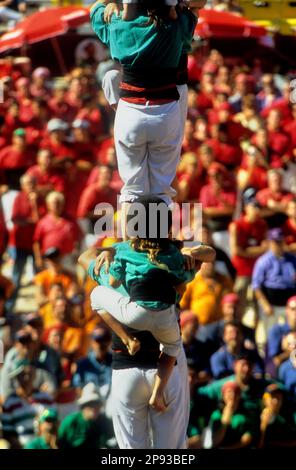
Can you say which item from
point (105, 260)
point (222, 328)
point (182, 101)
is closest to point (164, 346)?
point (105, 260)

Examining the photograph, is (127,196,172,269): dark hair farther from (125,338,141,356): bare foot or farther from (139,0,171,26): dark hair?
(139,0,171,26): dark hair

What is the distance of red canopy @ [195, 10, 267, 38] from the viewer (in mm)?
18922

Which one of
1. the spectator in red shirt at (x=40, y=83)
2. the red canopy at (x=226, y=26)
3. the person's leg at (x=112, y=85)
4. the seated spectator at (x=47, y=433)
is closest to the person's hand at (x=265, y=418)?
the seated spectator at (x=47, y=433)

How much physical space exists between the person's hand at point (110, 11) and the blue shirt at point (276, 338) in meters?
4.97

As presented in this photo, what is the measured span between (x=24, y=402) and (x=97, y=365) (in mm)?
698

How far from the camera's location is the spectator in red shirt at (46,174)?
1579 cm

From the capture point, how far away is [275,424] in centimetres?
1273

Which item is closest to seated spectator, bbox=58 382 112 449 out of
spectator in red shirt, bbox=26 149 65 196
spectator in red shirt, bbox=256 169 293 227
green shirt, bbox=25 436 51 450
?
green shirt, bbox=25 436 51 450

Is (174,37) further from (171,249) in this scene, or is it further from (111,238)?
(111,238)

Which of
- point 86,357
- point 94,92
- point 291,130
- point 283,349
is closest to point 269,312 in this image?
point 283,349

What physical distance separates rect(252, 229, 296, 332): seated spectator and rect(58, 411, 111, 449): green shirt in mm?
2470

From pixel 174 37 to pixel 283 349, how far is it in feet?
16.4

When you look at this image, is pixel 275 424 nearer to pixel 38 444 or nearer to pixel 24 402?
pixel 38 444

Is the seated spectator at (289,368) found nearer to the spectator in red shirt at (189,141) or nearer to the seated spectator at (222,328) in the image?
the seated spectator at (222,328)
